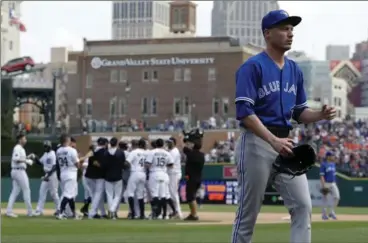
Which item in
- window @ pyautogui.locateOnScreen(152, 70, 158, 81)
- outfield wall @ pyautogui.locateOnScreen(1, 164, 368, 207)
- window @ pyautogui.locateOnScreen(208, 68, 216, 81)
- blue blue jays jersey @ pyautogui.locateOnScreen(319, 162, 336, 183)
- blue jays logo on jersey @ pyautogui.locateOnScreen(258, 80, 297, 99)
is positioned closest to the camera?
blue jays logo on jersey @ pyautogui.locateOnScreen(258, 80, 297, 99)

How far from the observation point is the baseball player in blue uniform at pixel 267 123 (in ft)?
24.7

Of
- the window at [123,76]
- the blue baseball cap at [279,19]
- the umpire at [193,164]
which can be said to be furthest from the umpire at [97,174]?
the window at [123,76]

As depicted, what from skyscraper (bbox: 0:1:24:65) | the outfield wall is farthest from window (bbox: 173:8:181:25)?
the outfield wall

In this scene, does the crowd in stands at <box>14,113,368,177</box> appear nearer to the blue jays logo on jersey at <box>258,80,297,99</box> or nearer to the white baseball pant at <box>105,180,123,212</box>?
the white baseball pant at <box>105,180,123,212</box>

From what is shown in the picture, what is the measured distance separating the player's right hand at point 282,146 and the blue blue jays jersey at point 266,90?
0.35 m

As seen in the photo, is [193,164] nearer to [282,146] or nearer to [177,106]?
[282,146]

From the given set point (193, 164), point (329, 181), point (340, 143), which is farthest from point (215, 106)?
point (193, 164)

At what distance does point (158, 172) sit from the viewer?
2147cm

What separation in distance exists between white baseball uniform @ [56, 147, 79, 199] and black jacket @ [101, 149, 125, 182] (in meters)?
0.82

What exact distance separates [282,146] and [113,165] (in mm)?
14566

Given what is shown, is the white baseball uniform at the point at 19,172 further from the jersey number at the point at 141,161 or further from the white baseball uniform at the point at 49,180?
the jersey number at the point at 141,161

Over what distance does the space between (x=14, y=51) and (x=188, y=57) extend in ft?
213

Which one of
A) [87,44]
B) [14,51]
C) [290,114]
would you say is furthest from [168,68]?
[290,114]

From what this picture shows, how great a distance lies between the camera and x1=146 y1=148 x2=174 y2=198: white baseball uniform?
21297mm
